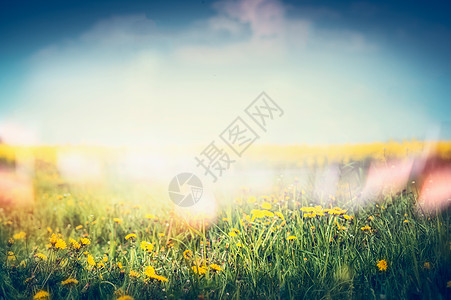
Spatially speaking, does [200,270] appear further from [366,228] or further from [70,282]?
[366,228]

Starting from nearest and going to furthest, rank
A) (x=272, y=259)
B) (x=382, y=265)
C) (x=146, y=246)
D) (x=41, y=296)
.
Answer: (x=41, y=296)
(x=382, y=265)
(x=272, y=259)
(x=146, y=246)

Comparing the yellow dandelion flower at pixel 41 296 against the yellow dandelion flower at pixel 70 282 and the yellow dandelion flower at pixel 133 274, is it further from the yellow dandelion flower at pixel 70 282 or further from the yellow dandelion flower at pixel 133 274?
the yellow dandelion flower at pixel 133 274

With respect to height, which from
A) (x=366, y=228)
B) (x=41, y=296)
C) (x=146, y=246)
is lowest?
(x=41, y=296)

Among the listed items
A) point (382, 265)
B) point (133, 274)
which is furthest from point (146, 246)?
point (382, 265)

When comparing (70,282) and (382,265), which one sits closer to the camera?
(70,282)

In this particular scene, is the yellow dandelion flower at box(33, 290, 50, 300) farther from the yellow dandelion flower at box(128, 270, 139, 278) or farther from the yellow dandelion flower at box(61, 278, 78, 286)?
the yellow dandelion flower at box(128, 270, 139, 278)

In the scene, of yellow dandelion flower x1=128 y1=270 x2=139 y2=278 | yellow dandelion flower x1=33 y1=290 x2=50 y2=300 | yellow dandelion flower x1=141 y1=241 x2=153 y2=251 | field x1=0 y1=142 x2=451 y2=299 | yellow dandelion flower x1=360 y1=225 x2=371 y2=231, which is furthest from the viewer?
yellow dandelion flower x1=360 y1=225 x2=371 y2=231

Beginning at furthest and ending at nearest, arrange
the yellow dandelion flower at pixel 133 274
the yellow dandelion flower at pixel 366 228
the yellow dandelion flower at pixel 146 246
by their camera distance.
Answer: the yellow dandelion flower at pixel 366 228, the yellow dandelion flower at pixel 146 246, the yellow dandelion flower at pixel 133 274

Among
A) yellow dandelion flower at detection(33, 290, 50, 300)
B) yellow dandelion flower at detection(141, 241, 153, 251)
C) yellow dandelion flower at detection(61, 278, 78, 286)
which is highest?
yellow dandelion flower at detection(141, 241, 153, 251)

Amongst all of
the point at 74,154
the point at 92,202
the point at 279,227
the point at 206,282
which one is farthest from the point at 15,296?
the point at 74,154

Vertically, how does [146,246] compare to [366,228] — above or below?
below

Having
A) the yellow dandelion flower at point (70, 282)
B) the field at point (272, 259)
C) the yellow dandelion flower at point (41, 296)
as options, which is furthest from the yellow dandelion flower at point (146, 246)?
the yellow dandelion flower at point (41, 296)

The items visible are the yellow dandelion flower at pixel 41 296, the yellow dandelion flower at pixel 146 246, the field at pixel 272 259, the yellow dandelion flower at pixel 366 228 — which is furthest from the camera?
the yellow dandelion flower at pixel 366 228

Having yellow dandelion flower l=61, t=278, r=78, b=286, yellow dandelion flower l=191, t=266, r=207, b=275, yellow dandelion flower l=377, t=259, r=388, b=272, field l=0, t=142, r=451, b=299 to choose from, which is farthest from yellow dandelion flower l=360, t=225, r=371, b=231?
yellow dandelion flower l=61, t=278, r=78, b=286
